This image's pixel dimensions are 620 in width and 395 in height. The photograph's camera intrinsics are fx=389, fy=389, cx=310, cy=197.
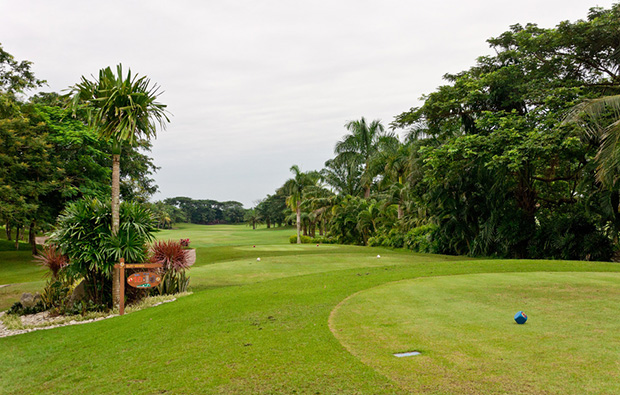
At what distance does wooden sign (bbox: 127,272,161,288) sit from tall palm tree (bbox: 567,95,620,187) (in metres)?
13.0

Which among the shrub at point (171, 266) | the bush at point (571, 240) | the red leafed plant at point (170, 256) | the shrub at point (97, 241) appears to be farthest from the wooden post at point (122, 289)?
the bush at point (571, 240)

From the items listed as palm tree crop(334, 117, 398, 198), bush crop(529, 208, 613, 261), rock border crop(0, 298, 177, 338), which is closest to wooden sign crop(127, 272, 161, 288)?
rock border crop(0, 298, 177, 338)

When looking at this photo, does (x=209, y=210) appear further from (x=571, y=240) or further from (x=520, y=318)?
(x=520, y=318)

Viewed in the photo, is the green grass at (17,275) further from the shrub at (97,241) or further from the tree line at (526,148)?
the tree line at (526,148)

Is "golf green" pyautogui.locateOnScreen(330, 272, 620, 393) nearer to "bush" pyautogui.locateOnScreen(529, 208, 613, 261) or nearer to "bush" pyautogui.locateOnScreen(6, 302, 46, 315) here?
"bush" pyautogui.locateOnScreen(6, 302, 46, 315)

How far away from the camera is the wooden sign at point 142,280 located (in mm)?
10781

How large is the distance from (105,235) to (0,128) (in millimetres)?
16334

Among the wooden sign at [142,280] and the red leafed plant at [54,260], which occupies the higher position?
the red leafed plant at [54,260]

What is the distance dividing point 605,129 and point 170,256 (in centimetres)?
1684

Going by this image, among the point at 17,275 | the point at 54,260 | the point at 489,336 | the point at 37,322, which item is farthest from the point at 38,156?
the point at 489,336

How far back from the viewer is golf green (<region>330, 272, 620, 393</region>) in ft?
12.9

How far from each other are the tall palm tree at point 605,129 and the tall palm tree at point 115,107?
1340cm

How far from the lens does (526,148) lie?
16734 millimetres

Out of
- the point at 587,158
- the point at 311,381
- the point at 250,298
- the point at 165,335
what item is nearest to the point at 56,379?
the point at 165,335
